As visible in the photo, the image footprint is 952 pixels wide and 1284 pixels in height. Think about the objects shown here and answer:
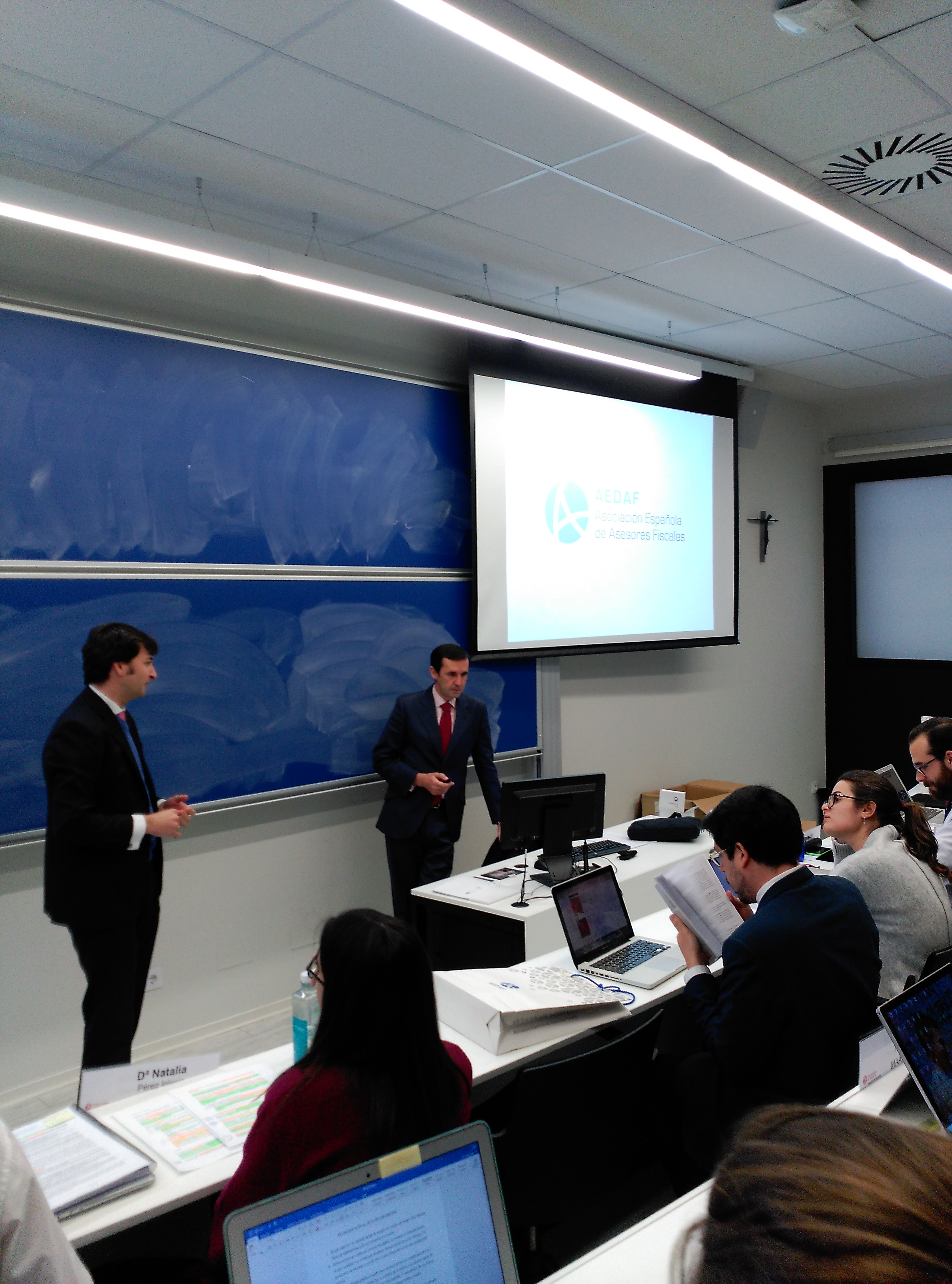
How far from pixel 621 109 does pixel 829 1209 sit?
2.62 metres

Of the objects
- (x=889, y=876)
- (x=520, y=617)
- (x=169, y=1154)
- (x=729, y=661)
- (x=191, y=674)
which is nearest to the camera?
(x=169, y=1154)

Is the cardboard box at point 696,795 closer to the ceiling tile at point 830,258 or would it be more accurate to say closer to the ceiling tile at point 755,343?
the ceiling tile at point 755,343

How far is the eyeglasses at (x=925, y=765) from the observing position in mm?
3764

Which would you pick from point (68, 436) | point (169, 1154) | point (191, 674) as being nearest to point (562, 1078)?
point (169, 1154)

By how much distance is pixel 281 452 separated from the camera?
4.14 m

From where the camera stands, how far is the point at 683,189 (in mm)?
3395

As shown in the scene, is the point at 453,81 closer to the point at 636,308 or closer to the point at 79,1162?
the point at 636,308

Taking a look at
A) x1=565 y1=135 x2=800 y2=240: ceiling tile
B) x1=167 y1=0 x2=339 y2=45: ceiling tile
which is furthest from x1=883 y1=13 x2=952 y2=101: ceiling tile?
x1=167 y1=0 x2=339 y2=45: ceiling tile

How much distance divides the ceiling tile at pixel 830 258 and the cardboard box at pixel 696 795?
2.94 metres

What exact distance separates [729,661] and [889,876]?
428 centimetres

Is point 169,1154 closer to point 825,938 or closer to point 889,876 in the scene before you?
point 825,938

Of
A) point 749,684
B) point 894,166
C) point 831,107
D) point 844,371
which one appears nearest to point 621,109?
point 831,107

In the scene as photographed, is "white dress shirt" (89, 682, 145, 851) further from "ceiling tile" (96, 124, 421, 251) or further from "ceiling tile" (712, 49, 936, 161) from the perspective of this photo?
"ceiling tile" (712, 49, 936, 161)

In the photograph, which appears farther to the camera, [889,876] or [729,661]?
[729,661]
